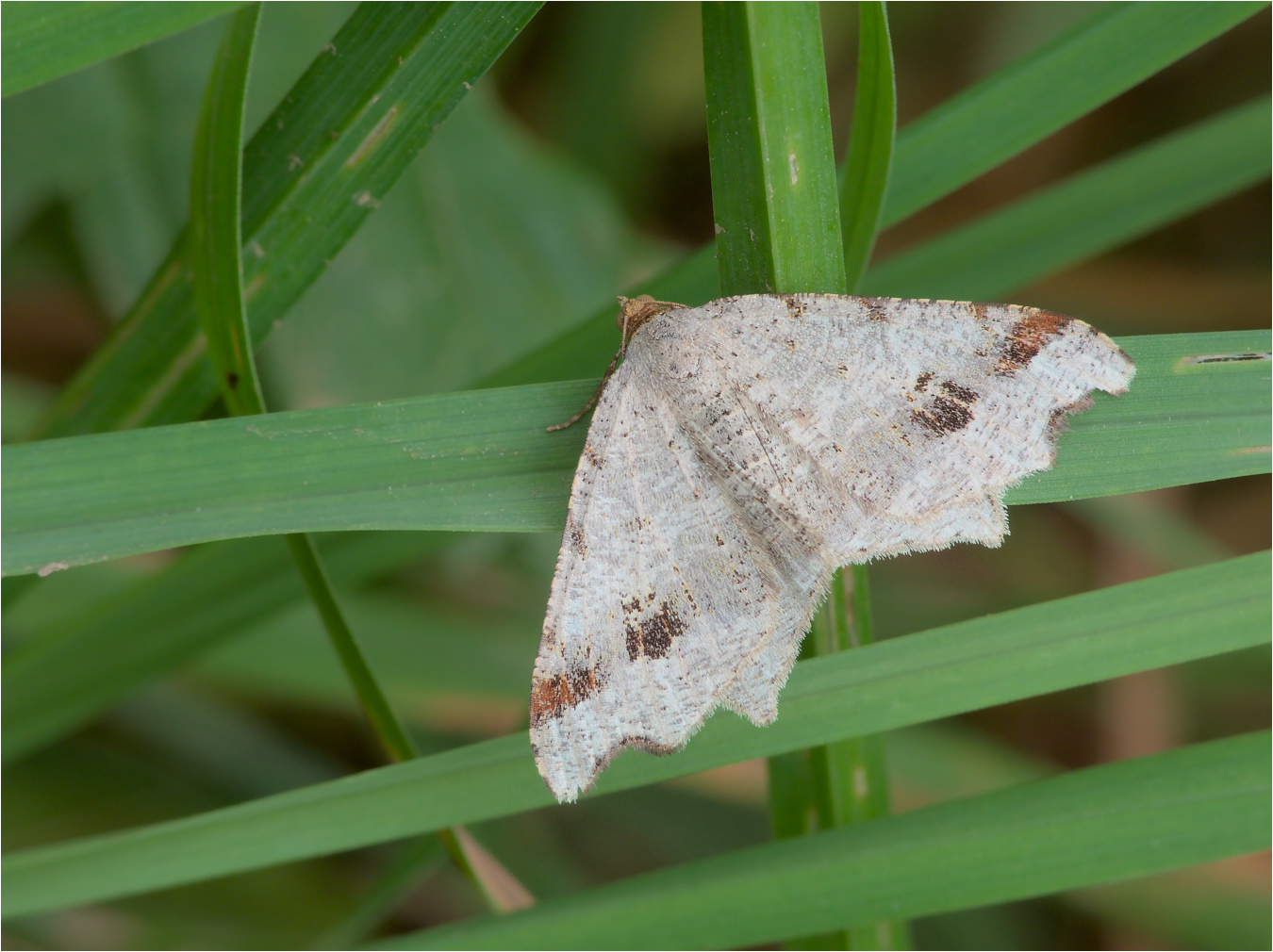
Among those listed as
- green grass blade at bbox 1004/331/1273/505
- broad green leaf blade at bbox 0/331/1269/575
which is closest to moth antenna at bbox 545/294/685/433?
broad green leaf blade at bbox 0/331/1269/575

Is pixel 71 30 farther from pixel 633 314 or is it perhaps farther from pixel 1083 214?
pixel 1083 214

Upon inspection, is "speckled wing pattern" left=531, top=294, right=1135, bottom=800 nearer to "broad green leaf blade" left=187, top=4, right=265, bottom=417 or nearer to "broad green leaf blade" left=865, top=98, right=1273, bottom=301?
"broad green leaf blade" left=865, top=98, right=1273, bottom=301

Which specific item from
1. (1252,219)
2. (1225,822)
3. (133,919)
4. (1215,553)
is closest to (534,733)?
(1225,822)

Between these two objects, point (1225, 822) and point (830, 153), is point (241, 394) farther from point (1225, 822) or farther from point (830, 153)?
point (1225, 822)

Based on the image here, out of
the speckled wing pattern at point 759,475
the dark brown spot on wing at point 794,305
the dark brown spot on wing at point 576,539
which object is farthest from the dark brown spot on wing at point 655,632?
the dark brown spot on wing at point 794,305

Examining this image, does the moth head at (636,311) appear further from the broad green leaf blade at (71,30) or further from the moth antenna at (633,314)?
the broad green leaf blade at (71,30)

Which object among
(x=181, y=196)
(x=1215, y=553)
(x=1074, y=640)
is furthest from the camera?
(x=1215, y=553)
